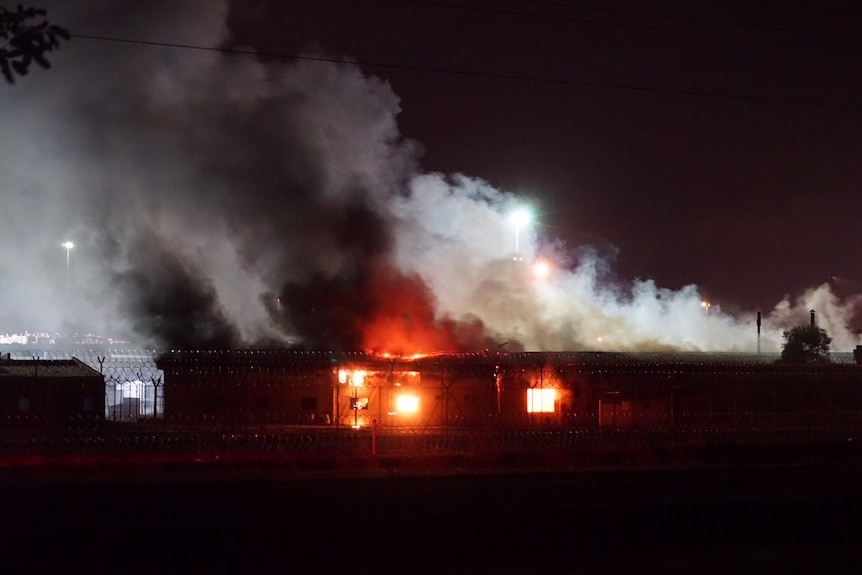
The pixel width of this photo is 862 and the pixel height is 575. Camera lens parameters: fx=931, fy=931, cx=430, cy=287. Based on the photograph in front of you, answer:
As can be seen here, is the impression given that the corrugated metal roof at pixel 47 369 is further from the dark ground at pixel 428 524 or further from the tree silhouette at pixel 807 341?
the tree silhouette at pixel 807 341

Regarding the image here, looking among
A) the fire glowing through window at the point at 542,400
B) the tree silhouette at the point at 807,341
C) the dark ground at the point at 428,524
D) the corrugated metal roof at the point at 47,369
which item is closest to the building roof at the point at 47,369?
the corrugated metal roof at the point at 47,369

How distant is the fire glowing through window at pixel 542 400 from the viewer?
35062 mm

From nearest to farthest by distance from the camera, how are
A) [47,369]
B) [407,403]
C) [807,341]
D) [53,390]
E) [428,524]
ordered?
[428,524], [53,390], [47,369], [407,403], [807,341]

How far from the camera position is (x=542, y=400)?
35188 millimetres

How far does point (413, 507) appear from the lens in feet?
56.2

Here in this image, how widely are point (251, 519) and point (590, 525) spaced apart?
5671 millimetres

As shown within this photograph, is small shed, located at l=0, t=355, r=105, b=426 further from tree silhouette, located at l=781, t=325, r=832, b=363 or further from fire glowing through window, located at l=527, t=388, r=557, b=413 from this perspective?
tree silhouette, located at l=781, t=325, r=832, b=363

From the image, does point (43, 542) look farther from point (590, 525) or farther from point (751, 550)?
point (751, 550)

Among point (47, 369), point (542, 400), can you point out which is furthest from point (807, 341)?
point (47, 369)

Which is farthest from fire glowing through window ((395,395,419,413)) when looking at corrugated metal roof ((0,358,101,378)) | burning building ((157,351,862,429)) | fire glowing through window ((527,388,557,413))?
corrugated metal roof ((0,358,101,378))

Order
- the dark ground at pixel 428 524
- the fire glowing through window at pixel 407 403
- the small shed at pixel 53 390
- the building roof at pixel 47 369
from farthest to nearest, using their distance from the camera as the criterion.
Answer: the fire glowing through window at pixel 407 403, the building roof at pixel 47 369, the small shed at pixel 53 390, the dark ground at pixel 428 524

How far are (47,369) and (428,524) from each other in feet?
78.3

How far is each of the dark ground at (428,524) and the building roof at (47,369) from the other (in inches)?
509

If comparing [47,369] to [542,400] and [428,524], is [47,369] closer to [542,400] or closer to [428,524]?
[542,400]
